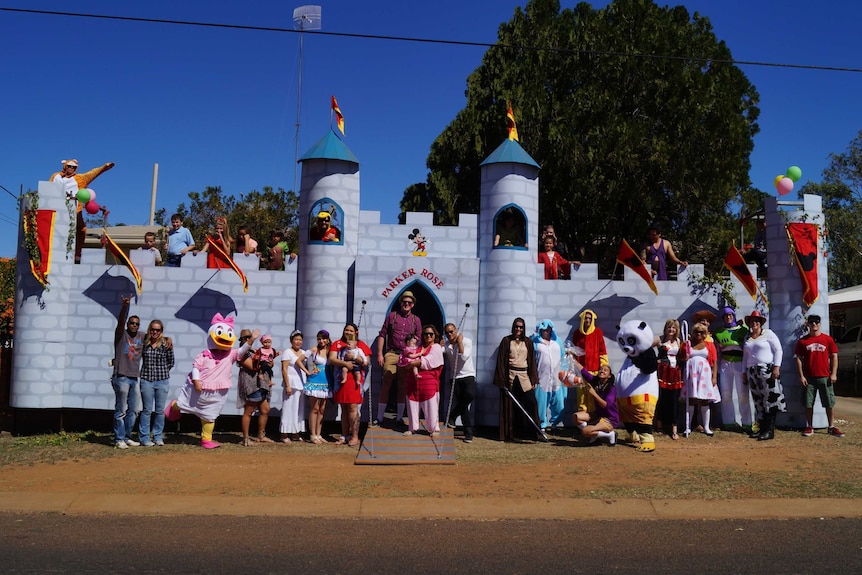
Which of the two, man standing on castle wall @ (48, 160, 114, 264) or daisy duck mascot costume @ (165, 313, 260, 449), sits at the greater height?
man standing on castle wall @ (48, 160, 114, 264)

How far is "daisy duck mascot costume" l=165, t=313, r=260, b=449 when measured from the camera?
424 inches

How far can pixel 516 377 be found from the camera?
37.0ft

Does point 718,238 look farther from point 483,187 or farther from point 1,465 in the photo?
point 1,465

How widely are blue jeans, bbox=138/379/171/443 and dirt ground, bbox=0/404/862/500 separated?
0.92ft

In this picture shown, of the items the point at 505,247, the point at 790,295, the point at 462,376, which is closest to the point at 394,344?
the point at 462,376

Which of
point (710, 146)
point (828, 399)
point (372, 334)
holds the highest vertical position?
point (710, 146)

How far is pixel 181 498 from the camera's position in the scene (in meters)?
7.98

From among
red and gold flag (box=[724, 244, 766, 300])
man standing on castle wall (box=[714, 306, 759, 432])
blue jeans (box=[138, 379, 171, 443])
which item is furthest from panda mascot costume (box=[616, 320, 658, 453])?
blue jeans (box=[138, 379, 171, 443])

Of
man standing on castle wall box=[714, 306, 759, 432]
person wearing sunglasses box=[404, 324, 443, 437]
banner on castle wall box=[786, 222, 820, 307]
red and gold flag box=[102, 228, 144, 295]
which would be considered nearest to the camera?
person wearing sunglasses box=[404, 324, 443, 437]

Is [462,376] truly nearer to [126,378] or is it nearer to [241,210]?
[126,378]

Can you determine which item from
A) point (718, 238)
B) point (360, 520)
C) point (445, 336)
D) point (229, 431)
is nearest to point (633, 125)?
point (718, 238)

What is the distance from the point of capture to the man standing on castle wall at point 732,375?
12.1m

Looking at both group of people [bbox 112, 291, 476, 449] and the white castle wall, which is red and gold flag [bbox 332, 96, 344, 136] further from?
group of people [bbox 112, 291, 476, 449]

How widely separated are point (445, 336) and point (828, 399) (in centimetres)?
596
